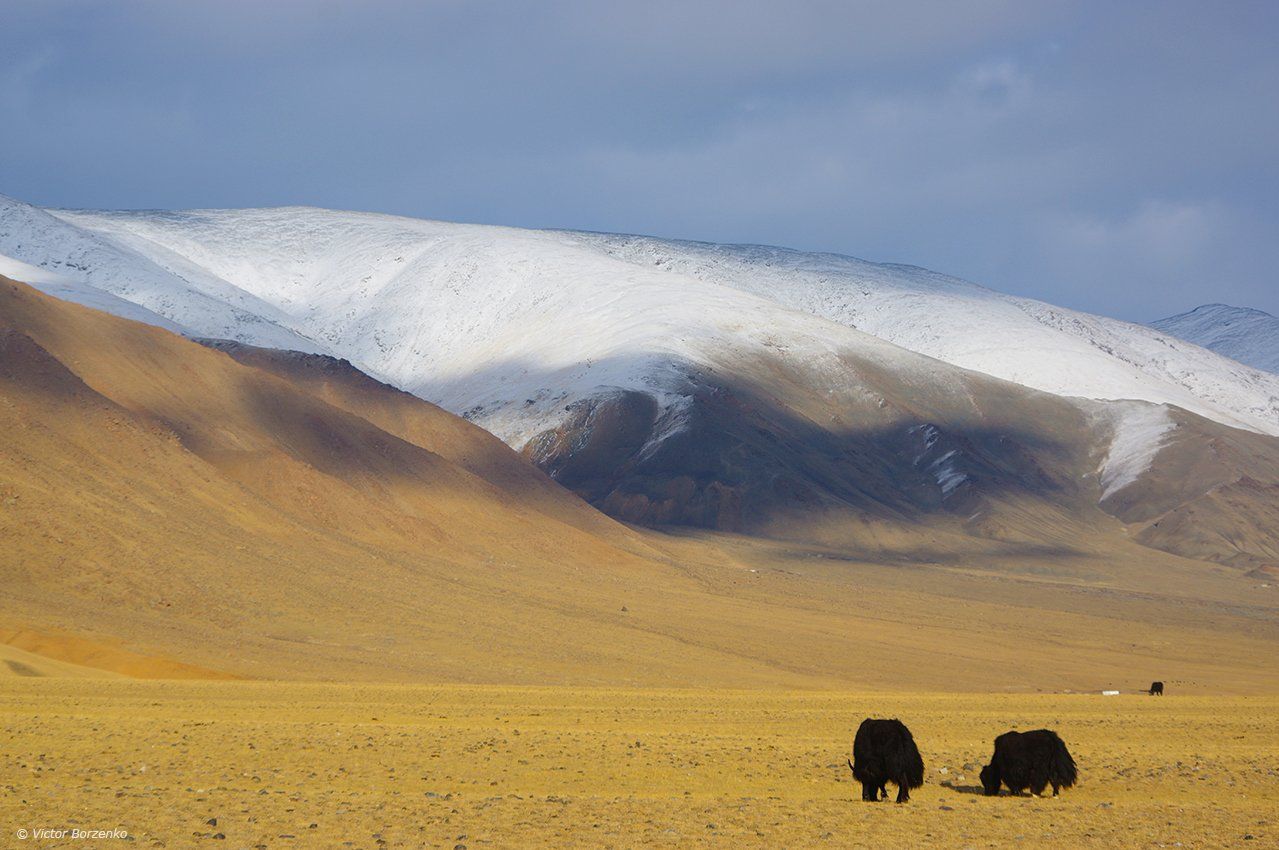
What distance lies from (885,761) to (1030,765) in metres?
2.18

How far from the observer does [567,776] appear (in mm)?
18594

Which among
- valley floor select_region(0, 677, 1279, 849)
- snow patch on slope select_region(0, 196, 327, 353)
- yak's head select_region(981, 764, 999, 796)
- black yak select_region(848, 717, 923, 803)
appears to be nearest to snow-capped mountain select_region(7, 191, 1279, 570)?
snow patch on slope select_region(0, 196, 327, 353)

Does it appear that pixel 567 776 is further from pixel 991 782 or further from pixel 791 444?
pixel 791 444

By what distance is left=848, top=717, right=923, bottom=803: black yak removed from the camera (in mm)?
16875

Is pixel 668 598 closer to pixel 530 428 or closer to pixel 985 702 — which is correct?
pixel 985 702

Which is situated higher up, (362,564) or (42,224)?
(42,224)

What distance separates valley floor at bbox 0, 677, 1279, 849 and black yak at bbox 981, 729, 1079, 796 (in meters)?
0.30

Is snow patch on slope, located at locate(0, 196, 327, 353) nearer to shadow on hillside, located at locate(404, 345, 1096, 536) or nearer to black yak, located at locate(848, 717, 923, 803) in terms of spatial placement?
shadow on hillside, located at locate(404, 345, 1096, 536)

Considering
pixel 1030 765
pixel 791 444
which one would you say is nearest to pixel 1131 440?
pixel 791 444

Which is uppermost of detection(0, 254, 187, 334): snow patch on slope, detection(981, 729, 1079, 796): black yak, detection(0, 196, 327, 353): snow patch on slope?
detection(0, 196, 327, 353): snow patch on slope

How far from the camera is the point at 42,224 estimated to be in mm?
193500

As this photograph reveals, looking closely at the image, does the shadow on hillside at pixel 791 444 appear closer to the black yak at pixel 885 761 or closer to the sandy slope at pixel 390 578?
the sandy slope at pixel 390 578

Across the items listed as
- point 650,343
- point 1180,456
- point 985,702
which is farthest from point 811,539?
point 985,702

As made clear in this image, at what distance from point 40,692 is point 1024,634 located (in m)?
59.9
